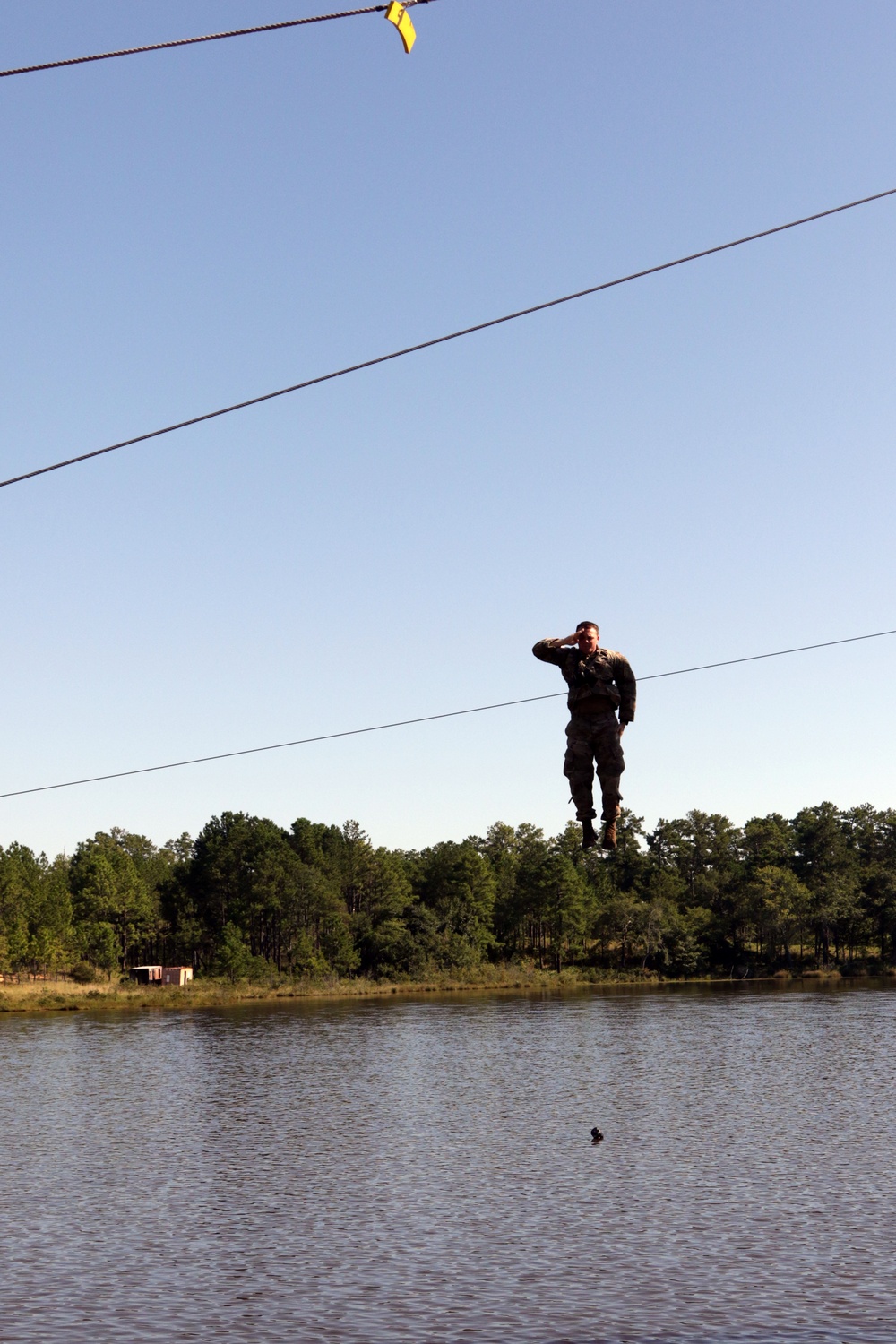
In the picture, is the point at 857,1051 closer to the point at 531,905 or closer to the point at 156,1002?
the point at 156,1002

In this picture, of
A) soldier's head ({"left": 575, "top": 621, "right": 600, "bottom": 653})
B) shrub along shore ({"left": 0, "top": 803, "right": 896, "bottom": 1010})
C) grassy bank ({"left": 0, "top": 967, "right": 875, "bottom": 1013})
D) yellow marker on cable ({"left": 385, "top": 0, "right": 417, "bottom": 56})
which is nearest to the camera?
yellow marker on cable ({"left": 385, "top": 0, "right": 417, "bottom": 56})

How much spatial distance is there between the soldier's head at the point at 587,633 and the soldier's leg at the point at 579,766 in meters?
1.22

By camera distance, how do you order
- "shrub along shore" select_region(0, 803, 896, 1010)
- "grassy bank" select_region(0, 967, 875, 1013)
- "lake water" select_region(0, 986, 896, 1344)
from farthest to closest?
"shrub along shore" select_region(0, 803, 896, 1010)
"grassy bank" select_region(0, 967, 875, 1013)
"lake water" select_region(0, 986, 896, 1344)

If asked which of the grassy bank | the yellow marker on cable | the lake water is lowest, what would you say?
the lake water

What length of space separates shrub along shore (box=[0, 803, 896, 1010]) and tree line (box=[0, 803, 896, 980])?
234mm

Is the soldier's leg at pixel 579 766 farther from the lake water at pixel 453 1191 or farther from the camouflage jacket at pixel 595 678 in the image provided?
the lake water at pixel 453 1191

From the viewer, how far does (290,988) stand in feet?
424

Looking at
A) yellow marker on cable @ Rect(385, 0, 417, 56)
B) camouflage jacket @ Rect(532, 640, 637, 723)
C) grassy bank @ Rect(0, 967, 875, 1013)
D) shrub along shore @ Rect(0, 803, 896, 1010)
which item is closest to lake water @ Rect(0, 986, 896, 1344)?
camouflage jacket @ Rect(532, 640, 637, 723)

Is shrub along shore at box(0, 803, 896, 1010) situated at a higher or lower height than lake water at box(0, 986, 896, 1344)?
higher

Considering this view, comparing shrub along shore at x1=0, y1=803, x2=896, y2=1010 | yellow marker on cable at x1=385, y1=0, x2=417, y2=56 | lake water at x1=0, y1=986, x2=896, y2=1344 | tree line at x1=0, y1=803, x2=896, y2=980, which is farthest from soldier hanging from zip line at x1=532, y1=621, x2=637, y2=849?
tree line at x1=0, y1=803, x2=896, y2=980

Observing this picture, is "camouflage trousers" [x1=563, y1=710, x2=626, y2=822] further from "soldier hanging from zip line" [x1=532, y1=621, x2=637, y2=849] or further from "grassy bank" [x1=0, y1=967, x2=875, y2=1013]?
"grassy bank" [x1=0, y1=967, x2=875, y2=1013]

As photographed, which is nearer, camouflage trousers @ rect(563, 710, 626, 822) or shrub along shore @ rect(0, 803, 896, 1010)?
camouflage trousers @ rect(563, 710, 626, 822)

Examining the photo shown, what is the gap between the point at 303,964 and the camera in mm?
135250

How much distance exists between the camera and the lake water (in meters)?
29.3
